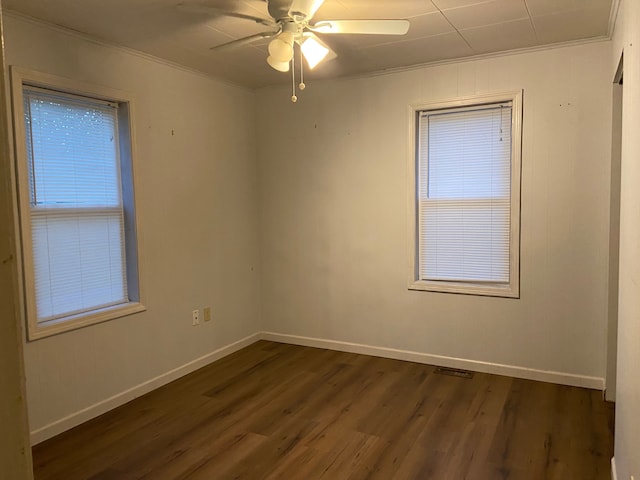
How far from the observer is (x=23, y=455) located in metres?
0.50

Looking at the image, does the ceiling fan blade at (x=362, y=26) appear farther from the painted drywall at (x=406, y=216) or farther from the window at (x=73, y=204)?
the window at (x=73, y=204)

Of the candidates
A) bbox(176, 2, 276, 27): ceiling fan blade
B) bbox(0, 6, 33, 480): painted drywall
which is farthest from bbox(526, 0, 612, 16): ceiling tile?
bbox(0, 6, 33, 480): painted drywall

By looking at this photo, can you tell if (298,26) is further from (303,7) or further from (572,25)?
(572,25)

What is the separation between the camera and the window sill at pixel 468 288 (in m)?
3.60

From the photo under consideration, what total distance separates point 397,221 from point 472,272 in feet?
2.39

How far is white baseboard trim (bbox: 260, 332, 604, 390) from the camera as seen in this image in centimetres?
342

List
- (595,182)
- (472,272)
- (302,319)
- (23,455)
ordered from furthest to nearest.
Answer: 1. (302,319)
2. (472,272)
3. (595,182)
4. (23,455)

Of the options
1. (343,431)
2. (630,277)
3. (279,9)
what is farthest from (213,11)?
(343,431)

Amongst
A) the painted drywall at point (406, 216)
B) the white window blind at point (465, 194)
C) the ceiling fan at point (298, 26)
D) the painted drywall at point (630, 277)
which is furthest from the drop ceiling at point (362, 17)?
the painted drywall at point (630, 277)

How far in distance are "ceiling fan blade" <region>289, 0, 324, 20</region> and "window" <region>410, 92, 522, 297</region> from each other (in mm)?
1733

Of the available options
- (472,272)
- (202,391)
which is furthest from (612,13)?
(202,391)

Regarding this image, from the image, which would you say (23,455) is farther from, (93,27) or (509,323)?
(509,323)

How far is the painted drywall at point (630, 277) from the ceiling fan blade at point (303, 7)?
132 cm

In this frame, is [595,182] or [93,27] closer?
[93,27]
